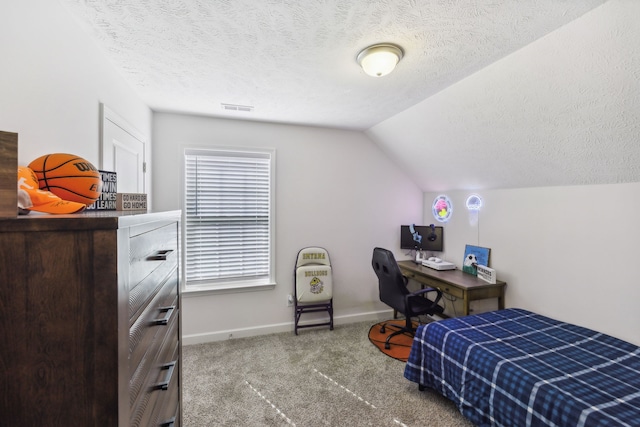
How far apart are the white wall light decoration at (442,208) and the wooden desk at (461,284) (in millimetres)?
Result: 712

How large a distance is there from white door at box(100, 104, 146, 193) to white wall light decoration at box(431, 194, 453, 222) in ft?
11.3

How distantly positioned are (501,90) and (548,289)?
1.81m

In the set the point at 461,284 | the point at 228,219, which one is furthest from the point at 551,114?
the point at 228,219

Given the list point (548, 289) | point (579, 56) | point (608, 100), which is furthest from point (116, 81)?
point (548, 289)

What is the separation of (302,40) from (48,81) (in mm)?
1283

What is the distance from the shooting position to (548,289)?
8.04 feet

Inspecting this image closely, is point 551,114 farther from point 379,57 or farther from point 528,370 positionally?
point 528,370

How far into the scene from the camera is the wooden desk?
104 inches

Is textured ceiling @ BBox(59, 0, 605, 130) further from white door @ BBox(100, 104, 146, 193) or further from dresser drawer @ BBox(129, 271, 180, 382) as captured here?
dresser drawer @ BBox(129, 271, 180, 382)

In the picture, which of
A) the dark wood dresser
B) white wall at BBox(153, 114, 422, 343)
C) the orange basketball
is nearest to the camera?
the dark wood dresser

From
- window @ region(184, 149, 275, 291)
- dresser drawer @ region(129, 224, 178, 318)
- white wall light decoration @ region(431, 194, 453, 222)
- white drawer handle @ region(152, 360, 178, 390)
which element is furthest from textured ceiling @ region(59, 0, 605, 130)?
white drawer handle @ region(152, 360, 178, 390)

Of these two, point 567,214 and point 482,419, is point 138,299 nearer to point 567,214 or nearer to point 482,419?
point 482,419

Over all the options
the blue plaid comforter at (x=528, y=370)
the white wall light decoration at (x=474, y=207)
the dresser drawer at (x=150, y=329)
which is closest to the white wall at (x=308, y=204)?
the white wall light decoration at (x=474, y=207)

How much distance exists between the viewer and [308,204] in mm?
3430
